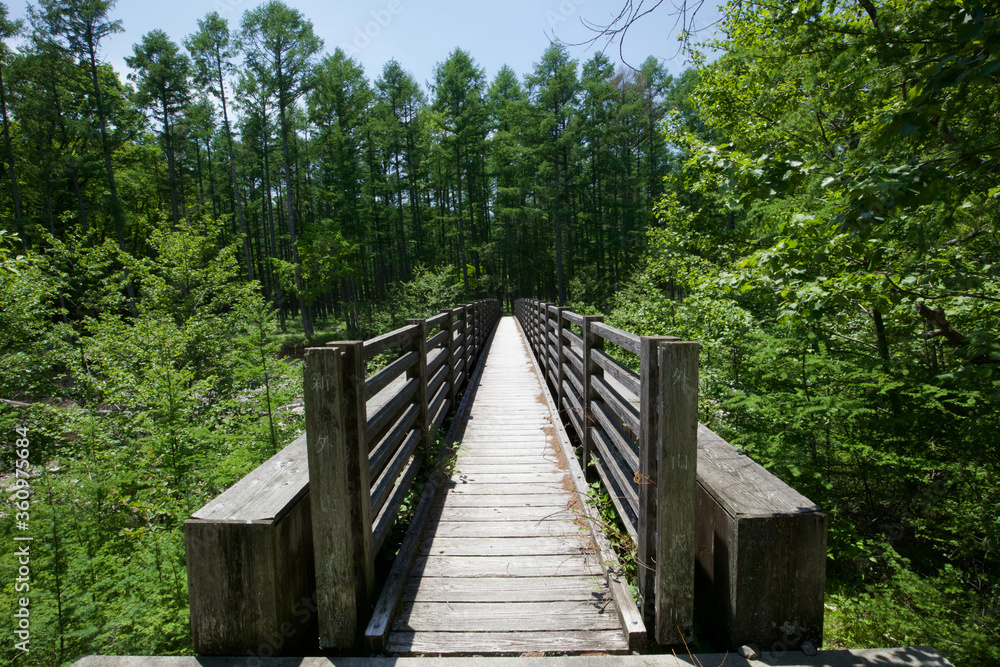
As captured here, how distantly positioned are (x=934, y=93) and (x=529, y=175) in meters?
29.4

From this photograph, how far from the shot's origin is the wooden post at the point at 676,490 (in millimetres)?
1870

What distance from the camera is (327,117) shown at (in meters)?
28.2

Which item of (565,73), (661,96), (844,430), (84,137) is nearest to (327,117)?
(84,137)

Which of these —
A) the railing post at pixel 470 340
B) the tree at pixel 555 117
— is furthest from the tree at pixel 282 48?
the railing post at pixel 470 340

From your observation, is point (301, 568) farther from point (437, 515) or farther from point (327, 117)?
point (327, 117)

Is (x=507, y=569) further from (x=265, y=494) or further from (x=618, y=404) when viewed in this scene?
(x=265, y=494)

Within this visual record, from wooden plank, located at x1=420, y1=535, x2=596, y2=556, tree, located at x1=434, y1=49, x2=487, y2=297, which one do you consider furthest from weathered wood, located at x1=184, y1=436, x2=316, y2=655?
tree, located at x1=434, y1=49, x2=487, y2=297

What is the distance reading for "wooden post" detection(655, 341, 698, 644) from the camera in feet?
6.14

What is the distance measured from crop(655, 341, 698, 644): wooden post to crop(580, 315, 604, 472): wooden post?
1.64 m

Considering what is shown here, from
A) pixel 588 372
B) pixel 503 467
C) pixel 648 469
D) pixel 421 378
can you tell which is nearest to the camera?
pixel 648 469

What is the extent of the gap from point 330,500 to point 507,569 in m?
1.24

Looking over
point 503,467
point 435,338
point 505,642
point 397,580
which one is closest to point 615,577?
point 505,642

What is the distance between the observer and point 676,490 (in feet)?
6.34

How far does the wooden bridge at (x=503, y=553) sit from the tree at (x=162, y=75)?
1178 inches
